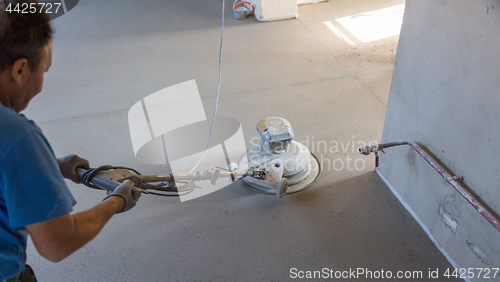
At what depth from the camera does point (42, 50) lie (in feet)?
3.36

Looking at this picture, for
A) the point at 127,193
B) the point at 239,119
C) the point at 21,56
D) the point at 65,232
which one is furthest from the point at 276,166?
the point at 21,56

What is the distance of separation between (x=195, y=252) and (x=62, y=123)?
1.99m

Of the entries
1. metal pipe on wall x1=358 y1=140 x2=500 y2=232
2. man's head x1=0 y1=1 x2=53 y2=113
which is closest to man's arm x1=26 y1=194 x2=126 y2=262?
man's head x1=0 y1=1 x2=53 y2=113

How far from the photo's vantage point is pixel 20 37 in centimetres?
96

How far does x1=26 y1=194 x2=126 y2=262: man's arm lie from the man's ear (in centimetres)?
39

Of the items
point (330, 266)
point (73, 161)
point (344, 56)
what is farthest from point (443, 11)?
point (344, 56)

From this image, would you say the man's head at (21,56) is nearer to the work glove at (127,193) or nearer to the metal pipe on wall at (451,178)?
the work glove at (127,193)

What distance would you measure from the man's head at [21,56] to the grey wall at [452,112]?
1.59m

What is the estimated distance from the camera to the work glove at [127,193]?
4.26 feet

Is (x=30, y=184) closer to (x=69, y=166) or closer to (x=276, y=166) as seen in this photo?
(x=69, y=166)

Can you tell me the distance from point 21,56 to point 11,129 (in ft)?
0.68

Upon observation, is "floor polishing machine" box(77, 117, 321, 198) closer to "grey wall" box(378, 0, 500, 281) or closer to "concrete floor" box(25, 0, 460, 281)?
"concrete floor" box(25, 0, 460, 281)

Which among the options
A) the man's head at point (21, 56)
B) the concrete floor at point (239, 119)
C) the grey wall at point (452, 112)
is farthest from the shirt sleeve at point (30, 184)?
the grey wall at point (452, 112)

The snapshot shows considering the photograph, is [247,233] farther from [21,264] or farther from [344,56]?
[344,56]
